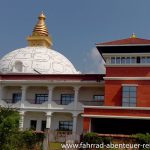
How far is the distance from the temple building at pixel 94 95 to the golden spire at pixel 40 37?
60.2ft

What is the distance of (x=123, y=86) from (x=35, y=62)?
1755 cm

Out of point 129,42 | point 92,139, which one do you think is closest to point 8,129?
point 92,139

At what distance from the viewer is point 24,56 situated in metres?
46.2

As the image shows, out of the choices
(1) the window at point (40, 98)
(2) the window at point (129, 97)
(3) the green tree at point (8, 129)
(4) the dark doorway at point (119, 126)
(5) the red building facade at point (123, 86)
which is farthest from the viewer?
(1) the window at point (40, 98)

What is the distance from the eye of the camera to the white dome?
145 feet

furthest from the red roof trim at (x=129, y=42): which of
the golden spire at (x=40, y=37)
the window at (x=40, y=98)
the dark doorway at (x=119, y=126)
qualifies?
the golden spire at (x=40, y=37)

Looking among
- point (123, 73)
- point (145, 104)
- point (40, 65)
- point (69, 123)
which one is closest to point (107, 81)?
point (123, 73)

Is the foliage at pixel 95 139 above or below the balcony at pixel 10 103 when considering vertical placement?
below

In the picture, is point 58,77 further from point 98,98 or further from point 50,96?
point 98,98

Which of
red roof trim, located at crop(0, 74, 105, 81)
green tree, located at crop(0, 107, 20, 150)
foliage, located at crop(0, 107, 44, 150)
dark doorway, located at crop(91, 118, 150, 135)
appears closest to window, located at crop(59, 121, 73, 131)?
red roof trim, located at crop(0, 74, 105, 81)

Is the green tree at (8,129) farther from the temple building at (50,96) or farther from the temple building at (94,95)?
the temple building at (50,96)

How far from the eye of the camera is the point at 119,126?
29797mm

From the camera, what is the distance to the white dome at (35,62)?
44344 millimetres

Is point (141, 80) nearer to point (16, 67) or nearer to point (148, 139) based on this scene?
point (148, 139)
